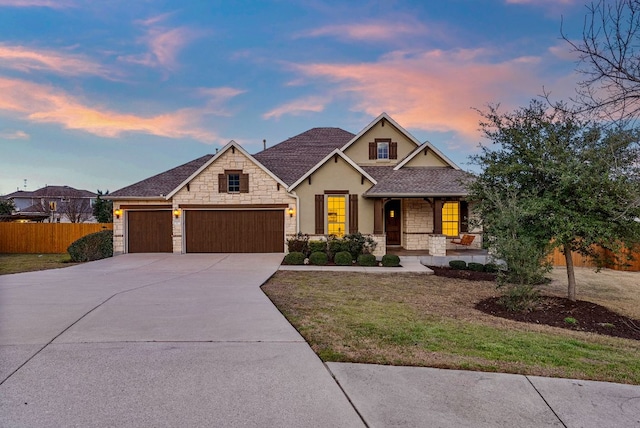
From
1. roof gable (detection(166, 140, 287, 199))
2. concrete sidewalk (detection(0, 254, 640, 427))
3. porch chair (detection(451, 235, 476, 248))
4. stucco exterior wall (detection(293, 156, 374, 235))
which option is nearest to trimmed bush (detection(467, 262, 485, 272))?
porch chair (detection(451, 235, 476, 248))

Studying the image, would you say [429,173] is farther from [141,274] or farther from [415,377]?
[415,377]

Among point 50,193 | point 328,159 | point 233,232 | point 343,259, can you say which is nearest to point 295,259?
point 343,259

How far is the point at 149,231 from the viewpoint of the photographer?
679 inches

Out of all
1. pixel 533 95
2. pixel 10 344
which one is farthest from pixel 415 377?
pixel 533 95

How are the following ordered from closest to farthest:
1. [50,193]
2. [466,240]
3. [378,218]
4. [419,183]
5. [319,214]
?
[466,240], [419,183], [378,218], [319,214], [50,193]

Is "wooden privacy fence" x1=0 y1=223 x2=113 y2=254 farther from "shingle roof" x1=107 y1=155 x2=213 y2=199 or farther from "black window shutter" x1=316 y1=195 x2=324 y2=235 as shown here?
"black window shutter" x1=316 y1=195 x2=324 y2=235

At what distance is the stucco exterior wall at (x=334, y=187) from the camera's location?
16.2m

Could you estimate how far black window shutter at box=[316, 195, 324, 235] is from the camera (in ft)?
53.5

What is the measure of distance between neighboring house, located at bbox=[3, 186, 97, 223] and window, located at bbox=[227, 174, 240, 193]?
2253cm

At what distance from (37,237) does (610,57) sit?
2531 cm

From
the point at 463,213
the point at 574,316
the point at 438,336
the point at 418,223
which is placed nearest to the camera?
the point at 438,336

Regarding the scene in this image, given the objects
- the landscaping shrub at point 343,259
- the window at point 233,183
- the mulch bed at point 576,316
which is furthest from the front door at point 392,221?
the mulch bed at point 576,316

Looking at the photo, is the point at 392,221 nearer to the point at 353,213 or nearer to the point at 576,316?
the point at 353,213

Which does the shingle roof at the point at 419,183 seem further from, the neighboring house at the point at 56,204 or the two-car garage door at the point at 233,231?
the neighboring house at the point at 56,204
